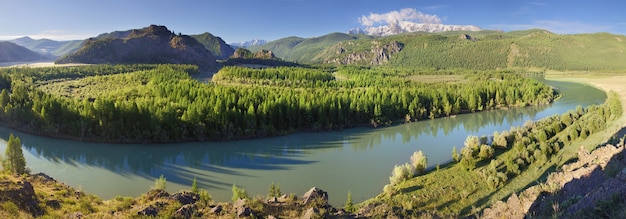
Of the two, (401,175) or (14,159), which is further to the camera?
(401,175)

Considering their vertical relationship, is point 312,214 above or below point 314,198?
above

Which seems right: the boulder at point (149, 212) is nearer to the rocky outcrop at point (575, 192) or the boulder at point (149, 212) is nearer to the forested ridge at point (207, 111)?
the rocky outcrop at point (575, 192)

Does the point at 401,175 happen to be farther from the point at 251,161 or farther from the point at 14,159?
the point at 14,159

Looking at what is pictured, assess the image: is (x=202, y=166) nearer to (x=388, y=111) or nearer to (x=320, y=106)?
(x=320, y=106)

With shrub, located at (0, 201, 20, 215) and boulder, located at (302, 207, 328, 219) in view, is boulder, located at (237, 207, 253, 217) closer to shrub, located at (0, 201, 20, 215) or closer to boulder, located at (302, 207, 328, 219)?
boulder, located at (302, 207, 328, 219)

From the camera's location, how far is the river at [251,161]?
3519 cm

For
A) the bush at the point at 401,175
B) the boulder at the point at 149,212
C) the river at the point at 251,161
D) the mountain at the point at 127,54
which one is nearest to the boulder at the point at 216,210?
the boulder at the point at 149,212

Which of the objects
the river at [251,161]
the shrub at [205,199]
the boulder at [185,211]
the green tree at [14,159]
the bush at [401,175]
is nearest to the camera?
the boulder at [185,211]

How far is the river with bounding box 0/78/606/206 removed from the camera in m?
35.2

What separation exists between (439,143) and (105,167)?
1608 inches

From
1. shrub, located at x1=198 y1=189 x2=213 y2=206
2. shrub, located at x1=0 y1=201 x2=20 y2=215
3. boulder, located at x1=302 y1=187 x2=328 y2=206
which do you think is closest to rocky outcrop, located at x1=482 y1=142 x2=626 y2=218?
boulder, located at x1=302 y1=187 x2=328 y2=206

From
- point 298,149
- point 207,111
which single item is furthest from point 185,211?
point 207,111

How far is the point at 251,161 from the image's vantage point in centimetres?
4359

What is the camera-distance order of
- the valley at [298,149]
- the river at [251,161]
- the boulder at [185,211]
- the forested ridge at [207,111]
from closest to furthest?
the boulder at [185,211] < the valley at [298,149] < the river at [251,161] < the forested ridge at [207,111]
